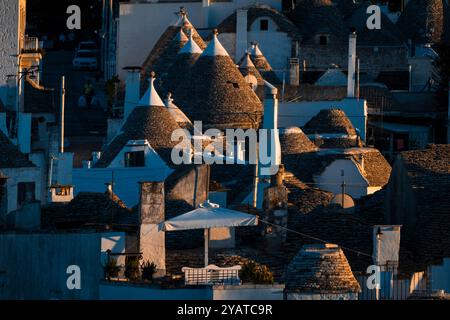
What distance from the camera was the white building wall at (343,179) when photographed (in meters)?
71.4

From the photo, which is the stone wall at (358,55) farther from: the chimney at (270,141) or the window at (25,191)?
the window at (25,191)

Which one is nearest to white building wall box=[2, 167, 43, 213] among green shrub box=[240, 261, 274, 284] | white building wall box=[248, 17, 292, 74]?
green shrub box=[240, 261, 274, 284]

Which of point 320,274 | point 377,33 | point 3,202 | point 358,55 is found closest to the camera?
point 320,274

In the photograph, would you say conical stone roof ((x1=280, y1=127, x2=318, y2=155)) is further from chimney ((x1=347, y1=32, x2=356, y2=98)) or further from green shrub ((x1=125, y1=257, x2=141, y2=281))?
green shrub ((x1=125, y1=257, x2=141, y2=281))

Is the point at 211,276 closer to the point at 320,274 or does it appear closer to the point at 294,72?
the point at 320,274

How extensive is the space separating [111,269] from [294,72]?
34.4 meters

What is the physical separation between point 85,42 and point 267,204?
42.4 metres

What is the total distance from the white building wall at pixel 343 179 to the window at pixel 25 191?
6.51 meters

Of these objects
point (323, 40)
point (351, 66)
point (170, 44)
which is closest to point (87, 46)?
point (323, 40)

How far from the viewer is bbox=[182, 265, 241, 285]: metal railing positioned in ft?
A: 170

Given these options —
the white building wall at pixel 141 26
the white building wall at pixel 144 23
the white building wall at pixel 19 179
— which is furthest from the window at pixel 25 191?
the white building wall at pixel 144 23

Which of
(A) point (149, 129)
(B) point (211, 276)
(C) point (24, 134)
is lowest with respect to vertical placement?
(B) point (211, 276)

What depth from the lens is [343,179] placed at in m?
72.4

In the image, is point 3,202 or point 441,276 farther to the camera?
point 3,202
